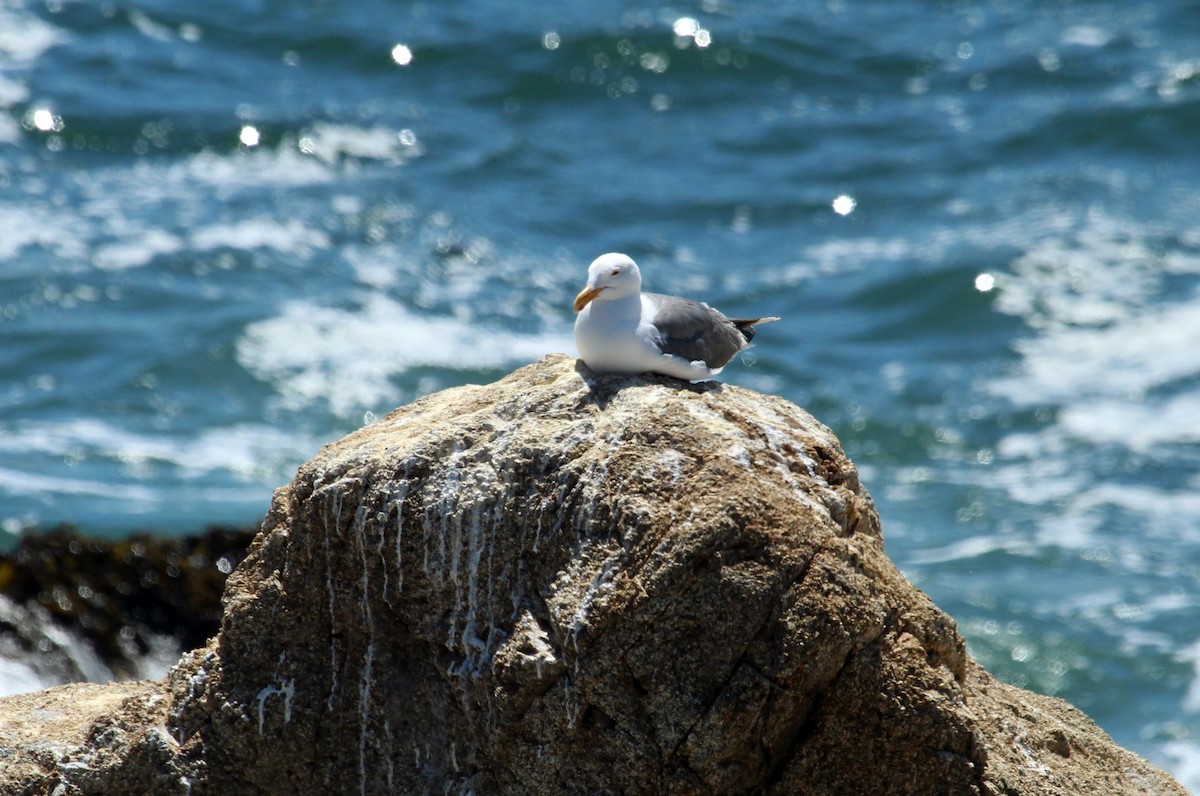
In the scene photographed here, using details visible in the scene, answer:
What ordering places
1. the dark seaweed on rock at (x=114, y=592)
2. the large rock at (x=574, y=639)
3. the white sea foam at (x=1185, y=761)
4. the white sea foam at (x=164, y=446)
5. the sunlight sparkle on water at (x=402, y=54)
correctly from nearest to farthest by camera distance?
the large rock at (x=574, y=639) → the dark seaweed on rock at (x=114, y=592) → the white sea foam at (x=1185, y=761) → the white sea foam at (x=164, y=446) → the sunlight sparkle on water at (x=402, y=54)

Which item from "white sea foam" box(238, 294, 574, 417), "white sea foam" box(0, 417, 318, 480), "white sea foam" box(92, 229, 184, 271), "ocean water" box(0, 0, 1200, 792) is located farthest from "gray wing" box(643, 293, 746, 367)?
"white sea foam" box(92, 229, 184, 271)

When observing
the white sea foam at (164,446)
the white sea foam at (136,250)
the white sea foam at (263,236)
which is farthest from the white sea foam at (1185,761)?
the white sea foam at (136,250)

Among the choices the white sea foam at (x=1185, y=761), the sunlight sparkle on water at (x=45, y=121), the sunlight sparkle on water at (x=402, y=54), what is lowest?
the white sea foam at (x=1185, y=761)

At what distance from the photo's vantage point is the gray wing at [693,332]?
5.34m

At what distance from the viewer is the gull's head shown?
17.6 ft

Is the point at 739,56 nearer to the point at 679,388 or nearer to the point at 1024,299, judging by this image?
the point at 1024,299

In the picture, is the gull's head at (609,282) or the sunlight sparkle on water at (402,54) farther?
the sunlight sparkle on water at (402,54)

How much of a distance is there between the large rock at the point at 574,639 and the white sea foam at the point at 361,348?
25.3 ft

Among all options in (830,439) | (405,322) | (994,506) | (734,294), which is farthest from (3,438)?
(830,439)

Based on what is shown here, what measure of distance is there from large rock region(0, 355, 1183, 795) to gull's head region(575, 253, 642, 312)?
0.28 m

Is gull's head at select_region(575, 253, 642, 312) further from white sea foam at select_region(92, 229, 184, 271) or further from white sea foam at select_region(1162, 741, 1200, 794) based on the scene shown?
white sea foam at select_region(92, 229, 184, 271)

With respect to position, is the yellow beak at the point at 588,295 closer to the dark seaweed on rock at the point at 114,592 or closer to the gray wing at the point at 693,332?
the gray wing at the point at 693,332

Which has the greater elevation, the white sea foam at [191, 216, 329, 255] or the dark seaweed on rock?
the white sea foam at [191, 216, 329, 255]

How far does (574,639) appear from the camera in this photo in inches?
177
